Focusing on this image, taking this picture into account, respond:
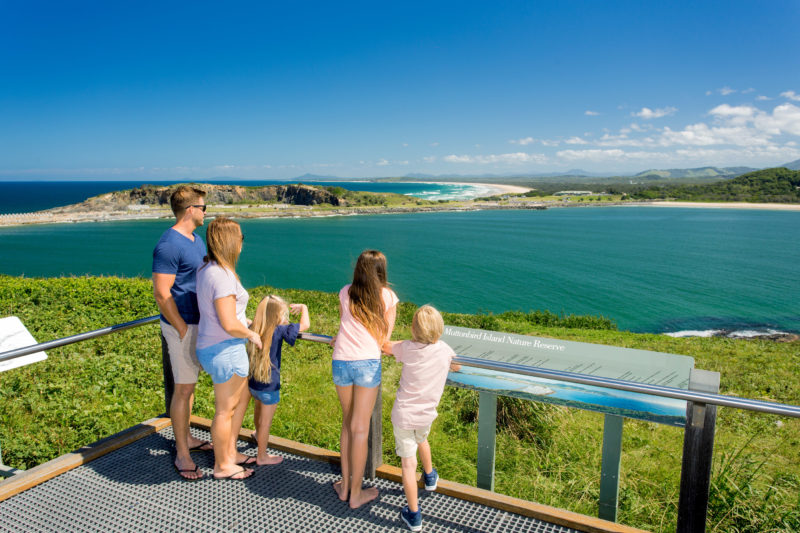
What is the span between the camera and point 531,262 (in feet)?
160

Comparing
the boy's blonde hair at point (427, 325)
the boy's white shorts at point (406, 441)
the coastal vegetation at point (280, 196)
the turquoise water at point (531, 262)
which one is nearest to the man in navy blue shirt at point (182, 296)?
the boy's white shorts at point (406, 441)

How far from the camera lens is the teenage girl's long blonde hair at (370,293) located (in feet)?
9.79

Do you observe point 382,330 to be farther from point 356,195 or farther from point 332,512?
point 356,195

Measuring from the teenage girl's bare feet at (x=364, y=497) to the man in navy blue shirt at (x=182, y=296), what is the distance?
114 cm

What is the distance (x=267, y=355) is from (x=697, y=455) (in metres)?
2.62

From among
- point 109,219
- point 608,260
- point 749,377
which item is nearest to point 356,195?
point 109,219

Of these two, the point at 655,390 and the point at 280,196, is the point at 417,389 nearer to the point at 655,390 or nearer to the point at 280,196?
the point at 655,390

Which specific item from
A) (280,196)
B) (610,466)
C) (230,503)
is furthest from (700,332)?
(280,196)

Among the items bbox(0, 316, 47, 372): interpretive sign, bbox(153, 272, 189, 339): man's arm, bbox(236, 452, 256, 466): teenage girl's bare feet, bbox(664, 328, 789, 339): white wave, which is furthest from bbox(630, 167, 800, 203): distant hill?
bbox(0, 316, 47, 372): interpretive sign

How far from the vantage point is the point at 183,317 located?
3.43m

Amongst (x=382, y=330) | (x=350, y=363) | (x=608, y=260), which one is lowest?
(x=608, y=260)

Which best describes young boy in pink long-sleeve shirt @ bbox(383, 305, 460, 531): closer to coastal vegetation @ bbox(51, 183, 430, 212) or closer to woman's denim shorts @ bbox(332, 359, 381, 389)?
woman's denim shorts @ bbox(332, 359, 381, 389)

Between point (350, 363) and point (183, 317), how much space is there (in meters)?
1.28

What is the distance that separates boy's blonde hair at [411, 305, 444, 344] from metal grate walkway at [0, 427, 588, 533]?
1.11 metres
